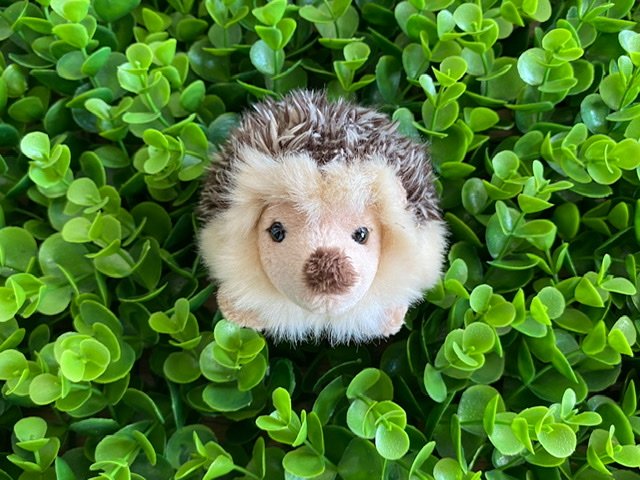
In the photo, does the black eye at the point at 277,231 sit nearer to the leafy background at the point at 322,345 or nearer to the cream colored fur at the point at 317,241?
the cream colored fur at the point at 317,241

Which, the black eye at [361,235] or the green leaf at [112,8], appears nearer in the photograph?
the black eye at [361,235]

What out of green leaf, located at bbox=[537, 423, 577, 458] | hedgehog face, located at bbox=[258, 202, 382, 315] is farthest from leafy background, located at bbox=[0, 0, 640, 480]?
hedgehog face, located at bbox=[258, 202, 382, 315]

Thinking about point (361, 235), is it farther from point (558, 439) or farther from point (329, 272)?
point (558, 439)

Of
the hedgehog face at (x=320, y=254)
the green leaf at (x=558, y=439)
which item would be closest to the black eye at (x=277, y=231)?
the hedgehog face at (x=320, y=254)

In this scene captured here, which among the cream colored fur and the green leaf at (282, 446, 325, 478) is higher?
the cream colored fur

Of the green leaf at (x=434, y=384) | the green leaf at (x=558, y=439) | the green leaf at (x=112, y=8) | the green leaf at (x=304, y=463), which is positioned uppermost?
the green leaf at (x=112, y=8)

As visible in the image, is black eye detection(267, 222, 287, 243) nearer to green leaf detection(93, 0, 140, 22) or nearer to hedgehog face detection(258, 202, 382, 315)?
hedgehog face detection(258, 202, 382, 315)

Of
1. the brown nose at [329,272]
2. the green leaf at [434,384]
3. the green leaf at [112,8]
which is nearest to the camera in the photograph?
the brown nose at [329,272]

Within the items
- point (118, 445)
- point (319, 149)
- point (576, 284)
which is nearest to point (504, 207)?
point (576, 284)

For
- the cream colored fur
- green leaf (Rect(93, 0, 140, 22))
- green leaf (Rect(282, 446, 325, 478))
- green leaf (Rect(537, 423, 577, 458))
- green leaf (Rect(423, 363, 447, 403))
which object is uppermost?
green leaf (Rect(93, 0, 140, 22))
